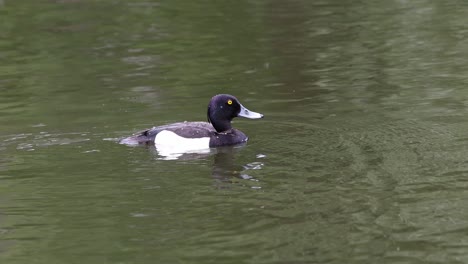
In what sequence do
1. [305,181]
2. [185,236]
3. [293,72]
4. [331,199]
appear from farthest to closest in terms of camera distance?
[293,72] < [305,181] < [331,199] < [185,236]

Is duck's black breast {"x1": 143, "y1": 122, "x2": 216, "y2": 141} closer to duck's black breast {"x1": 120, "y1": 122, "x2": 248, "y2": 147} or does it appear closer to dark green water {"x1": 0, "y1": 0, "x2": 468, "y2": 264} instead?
duck's black breast {"x1": 120, "y1": 122, "x2": 248, "y2": 147}

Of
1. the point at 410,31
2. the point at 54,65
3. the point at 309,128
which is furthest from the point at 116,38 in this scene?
the point at 309,128

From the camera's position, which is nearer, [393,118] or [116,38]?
[393,118]

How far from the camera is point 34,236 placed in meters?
9.30

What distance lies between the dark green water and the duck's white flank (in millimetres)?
225

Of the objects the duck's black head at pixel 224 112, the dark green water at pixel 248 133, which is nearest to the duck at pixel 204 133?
the duck's black head at pixel 224 112

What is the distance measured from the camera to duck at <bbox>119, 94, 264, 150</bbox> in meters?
12.9

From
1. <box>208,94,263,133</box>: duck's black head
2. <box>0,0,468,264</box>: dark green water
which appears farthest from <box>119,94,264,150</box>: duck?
<box>0,0,468,264</box>: dark green water

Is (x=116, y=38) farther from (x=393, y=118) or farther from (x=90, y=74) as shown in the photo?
(x=393, y=118)

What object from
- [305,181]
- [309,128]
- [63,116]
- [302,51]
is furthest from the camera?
[302,51]

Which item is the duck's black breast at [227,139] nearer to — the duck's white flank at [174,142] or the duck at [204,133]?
the duck at [204,133]

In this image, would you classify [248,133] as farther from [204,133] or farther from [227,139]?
[204,133]

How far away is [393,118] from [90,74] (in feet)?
22.7

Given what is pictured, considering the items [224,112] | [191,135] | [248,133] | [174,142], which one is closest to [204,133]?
[191,135]
